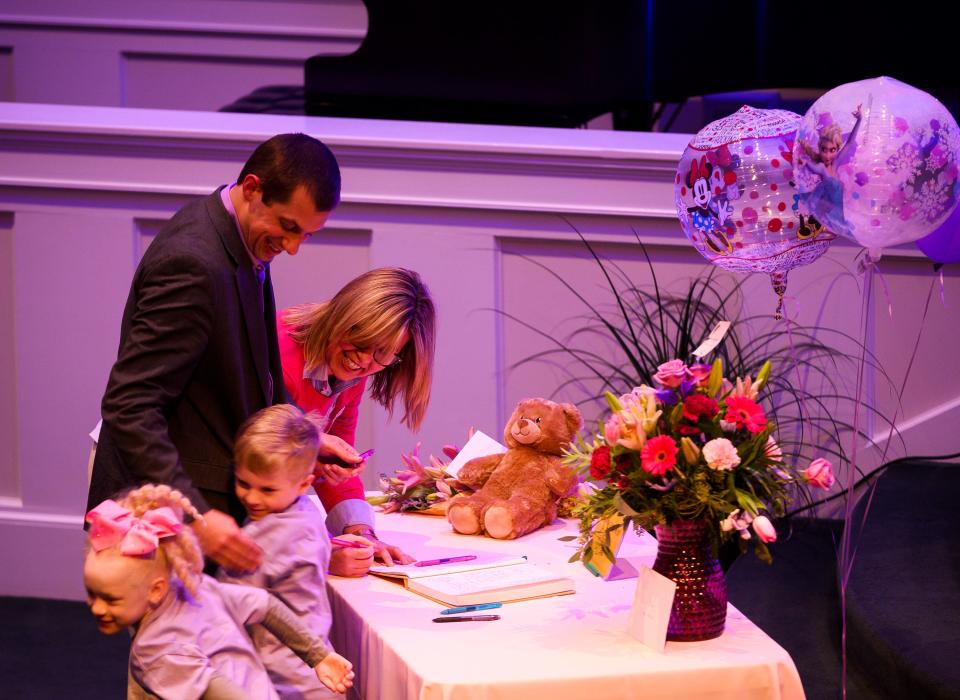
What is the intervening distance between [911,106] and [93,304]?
2.89 metres

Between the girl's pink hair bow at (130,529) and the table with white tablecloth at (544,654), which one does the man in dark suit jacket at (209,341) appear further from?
the table with white tablecloth at (544,654)

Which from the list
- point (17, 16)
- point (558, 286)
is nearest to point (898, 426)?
point (558, 286)

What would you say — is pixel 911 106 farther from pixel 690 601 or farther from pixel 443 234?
pixel 443 234

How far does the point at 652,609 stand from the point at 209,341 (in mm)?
898

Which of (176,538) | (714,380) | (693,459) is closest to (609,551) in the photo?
(693,459)

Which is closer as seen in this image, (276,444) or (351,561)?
(276,444)

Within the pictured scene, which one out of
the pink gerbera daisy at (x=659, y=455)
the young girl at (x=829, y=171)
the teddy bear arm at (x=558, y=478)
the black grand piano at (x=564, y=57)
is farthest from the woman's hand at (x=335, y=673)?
the black grand piano at (x=564, y=57)

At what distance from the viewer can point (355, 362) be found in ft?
7.89

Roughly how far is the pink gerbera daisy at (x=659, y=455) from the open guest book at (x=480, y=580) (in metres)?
0.41

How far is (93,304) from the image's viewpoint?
407 centimetres

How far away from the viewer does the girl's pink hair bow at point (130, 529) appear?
5.83 feet

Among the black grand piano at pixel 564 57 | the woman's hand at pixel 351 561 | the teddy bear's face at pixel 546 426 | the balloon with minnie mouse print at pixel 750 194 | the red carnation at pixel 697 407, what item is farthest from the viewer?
the black grand piano at pixel 564 57

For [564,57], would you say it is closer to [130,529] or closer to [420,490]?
[420,490]

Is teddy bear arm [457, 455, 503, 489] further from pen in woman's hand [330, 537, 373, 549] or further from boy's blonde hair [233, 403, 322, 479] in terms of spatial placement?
boy's blonde hair [233, 403, 322, 479]
